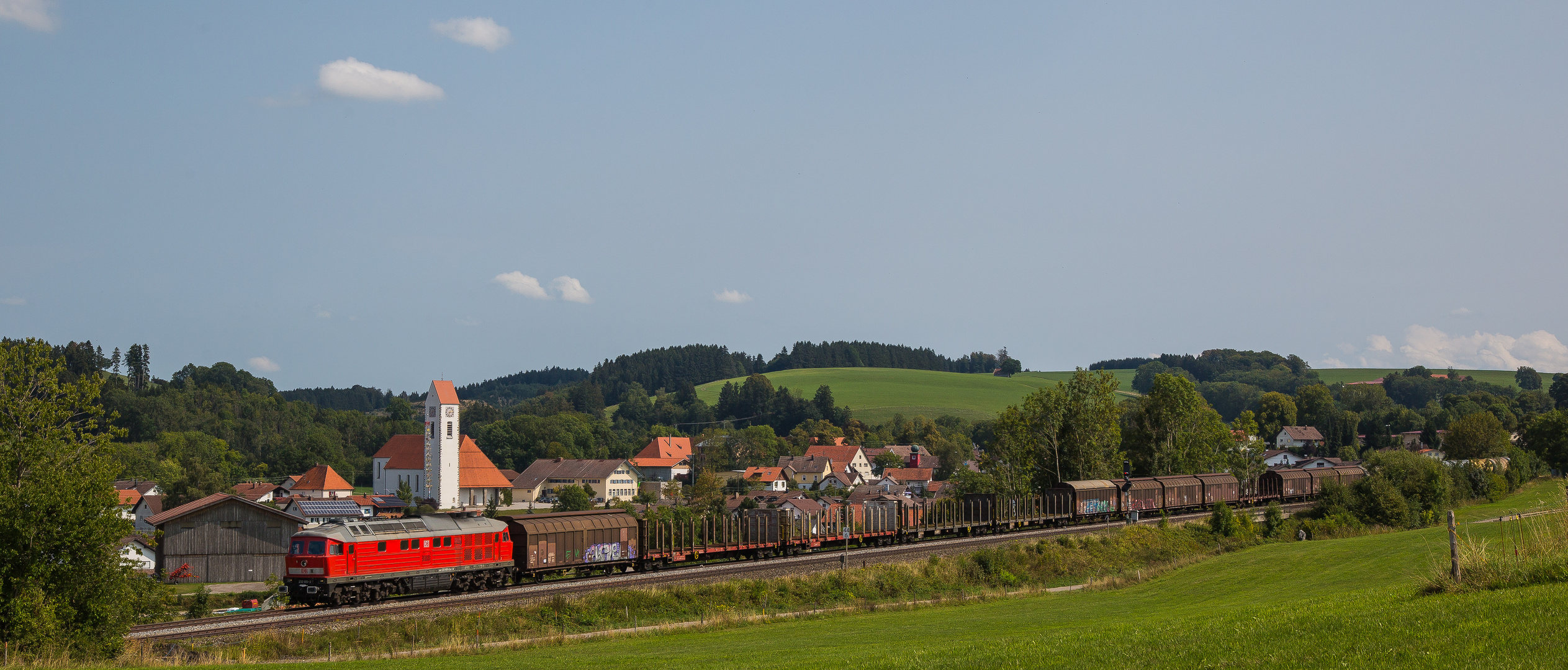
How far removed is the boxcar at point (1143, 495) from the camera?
66.6 m

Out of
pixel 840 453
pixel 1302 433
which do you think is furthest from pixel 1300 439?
pixel 840 453

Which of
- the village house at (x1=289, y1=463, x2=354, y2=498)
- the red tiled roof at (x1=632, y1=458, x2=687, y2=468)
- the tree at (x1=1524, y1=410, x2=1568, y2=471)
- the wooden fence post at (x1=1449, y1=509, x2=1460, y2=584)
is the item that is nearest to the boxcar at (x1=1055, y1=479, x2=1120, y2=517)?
the wooden fence post at (x1=1449, y1=509, x2=1460, y2=584)

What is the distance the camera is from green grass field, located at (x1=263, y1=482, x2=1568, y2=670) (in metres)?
12.5

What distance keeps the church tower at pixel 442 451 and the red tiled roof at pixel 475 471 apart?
4.13m

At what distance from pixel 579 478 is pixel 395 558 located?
124 meters

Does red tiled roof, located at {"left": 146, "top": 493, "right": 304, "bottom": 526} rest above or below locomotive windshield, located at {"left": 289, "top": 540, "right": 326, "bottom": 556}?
below

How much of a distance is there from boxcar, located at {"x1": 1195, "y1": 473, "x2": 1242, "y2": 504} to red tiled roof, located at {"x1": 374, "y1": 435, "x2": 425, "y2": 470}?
107580 millimetres

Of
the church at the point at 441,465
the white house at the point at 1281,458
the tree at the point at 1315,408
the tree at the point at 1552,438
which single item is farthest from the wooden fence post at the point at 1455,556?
the tree at the point at 1315,408

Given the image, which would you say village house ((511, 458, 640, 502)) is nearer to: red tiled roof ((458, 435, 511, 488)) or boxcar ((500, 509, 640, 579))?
red tiled roof ((458, 435, 511, 488))

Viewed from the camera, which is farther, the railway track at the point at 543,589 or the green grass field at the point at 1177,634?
the railway track at the point at 543,589

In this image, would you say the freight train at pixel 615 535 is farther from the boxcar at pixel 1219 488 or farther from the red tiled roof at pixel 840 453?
the red tiled roof at pixel 840 453

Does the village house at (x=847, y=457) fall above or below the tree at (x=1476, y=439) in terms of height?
below

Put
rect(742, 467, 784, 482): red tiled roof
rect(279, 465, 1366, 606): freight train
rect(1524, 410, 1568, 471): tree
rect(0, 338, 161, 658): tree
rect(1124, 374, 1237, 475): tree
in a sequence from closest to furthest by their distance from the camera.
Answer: rect(0, 338, 161, 658): tree, rect(279, 465, 1366, 606): freight train, rect(1124, 374, 1237, 475): tree, rect(1524, 410, 1568, 471): tree, rect(742, 467, 784, 482): red tiled roof

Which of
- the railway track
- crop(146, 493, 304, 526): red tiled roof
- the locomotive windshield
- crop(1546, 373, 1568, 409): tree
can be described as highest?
crop(1546, 373, 1568, 409): tree
